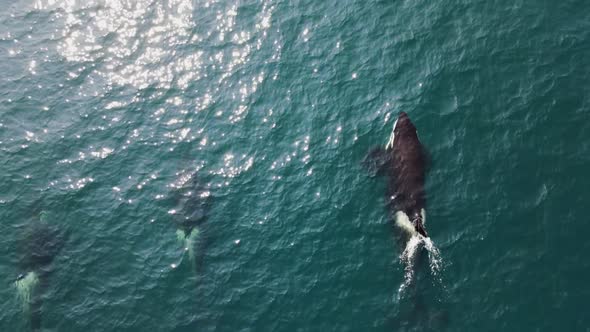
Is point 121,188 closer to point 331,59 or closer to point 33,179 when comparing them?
point 33,179

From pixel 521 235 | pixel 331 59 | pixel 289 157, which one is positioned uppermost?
pixel 331 59

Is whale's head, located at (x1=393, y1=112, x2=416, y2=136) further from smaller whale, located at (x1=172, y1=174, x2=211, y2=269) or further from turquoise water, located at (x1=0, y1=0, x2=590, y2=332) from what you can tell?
smaller whale, located at (x1=172, y1=174, x2=211, y2=269)

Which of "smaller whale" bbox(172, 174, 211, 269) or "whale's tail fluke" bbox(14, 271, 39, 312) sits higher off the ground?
"smaller whale" bbox(172, 174, 211, 269)

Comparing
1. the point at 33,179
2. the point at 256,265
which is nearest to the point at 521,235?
the point at 256,265

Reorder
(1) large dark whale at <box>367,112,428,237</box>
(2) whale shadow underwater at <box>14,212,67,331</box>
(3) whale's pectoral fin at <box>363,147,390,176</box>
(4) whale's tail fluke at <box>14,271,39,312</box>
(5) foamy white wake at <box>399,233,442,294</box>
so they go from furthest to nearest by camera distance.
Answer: (3) whale's pectoral fin at <box>363,147,390,176</box> < (4) whale's tail fluke at <box>14,271,39,312</box> < (2) whale shadow underwater at <box>14,212,67,331</box> < (1) large dark whale at <box>367,112,428,237</box> < (5) foamy white wake at <box>399,233,442,294</box>

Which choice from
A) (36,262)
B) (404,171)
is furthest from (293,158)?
(36,262)

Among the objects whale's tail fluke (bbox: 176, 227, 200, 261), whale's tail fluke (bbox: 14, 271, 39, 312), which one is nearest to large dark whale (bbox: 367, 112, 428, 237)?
whale's tail fluke (bbox: 176, 227, 200, 261)

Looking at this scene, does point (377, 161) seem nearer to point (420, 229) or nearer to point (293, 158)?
point (293, 158)

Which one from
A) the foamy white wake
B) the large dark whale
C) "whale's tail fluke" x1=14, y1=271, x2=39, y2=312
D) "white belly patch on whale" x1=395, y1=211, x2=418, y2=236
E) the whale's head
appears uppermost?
the whale's head
